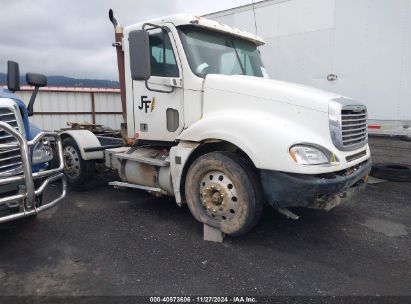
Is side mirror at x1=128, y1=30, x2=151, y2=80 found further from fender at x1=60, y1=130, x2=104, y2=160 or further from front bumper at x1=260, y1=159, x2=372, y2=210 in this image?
fender at x1=60, y1=130, x2=104, y2=160

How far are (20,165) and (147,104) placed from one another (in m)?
1.88

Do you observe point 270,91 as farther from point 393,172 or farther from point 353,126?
point 393,172

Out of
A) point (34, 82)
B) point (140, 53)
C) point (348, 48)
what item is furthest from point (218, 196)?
point (348, 48)

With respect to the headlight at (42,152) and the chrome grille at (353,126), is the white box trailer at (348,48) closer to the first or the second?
the chrome grille at (353,126)

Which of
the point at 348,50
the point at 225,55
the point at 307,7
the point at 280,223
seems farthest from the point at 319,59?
the point at 280,223

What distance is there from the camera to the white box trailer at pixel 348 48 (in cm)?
663

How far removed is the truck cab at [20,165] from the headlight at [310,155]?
8.34 ft

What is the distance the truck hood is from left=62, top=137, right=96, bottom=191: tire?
9.23 feet

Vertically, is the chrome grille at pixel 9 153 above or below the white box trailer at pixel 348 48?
below

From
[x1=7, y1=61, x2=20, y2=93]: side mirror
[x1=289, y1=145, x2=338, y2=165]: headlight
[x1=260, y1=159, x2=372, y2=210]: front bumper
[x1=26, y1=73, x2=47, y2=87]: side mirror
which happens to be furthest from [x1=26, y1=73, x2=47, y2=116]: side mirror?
[x1=289, y1=145, x2=338, y2=165]: headlight

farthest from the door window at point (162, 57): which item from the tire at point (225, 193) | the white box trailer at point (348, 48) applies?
the white box trailer at point (348, 48)

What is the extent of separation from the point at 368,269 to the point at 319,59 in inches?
221

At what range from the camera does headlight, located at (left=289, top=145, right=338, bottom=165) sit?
10.7ft

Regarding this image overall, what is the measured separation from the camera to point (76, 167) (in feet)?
19.2
